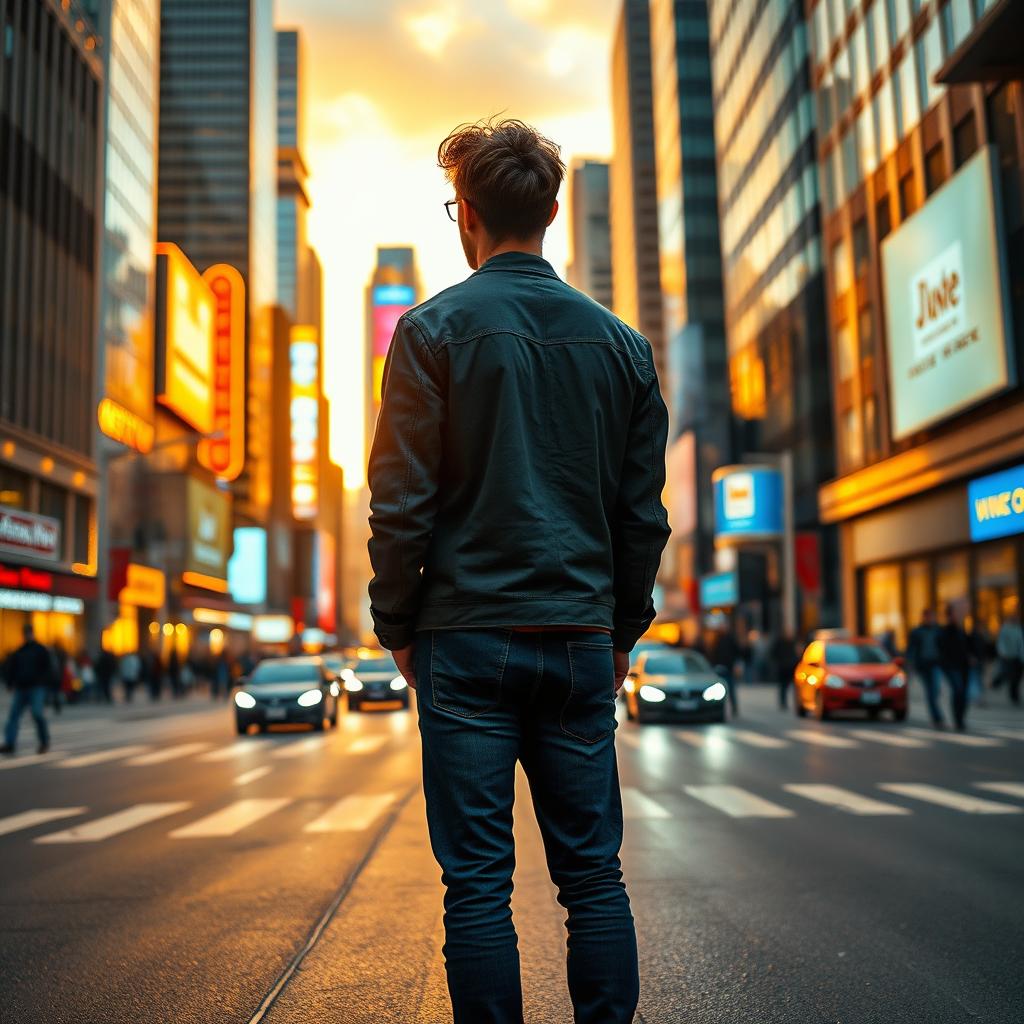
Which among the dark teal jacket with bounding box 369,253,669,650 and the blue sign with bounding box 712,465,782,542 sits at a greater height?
the blue sign with bounding box 712,465,782,542

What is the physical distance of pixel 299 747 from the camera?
19344 mm

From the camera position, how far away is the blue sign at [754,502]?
186ft

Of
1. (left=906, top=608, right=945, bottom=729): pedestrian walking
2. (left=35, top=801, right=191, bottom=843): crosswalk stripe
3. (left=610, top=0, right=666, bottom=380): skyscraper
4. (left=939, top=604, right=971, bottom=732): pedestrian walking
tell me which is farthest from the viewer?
(left=610, top=0, right=666, bottom=380): skyscraper

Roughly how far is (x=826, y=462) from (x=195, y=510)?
4020 cm

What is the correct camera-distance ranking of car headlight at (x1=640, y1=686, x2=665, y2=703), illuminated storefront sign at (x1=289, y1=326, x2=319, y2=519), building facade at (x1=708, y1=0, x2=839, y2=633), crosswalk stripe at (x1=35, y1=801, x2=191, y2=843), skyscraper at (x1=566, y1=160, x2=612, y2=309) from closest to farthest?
crosswalk stripe at (x1=35, y1=801, x2=191, y2=843) < car headlight at (x1=640, y1=686, x2=665, y2=703) < building facade at (x1=708, y1=0, x2=839, y2=633) < illuminated storefront sign at (x1=289, y1=326, x2=319, y2=519) < skyscraper at (x1=566, y1=160, x2=612, y2=309)

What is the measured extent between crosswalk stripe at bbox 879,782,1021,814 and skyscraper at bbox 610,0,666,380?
95.5 m

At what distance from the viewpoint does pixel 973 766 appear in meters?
13.7

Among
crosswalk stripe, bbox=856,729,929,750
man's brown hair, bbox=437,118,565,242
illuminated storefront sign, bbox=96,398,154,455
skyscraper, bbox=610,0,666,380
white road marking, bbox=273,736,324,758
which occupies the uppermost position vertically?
skyscraper, bbox=610,0,666,380

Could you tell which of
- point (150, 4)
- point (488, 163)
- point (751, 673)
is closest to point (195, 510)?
point (150, 4)

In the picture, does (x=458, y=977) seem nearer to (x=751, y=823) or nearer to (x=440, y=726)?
(x=440, y=726)

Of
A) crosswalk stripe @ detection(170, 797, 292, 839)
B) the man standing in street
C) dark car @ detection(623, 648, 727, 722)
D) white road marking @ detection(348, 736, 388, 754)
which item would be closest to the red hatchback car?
dark car @ detection(623, 648, 727, 722)

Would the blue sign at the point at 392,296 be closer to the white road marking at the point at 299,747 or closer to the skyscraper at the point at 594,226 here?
the skyscraper at the point at 594,226

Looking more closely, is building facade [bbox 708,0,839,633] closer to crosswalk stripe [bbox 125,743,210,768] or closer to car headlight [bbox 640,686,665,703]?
car headlight [bbox 640,686,665,703]

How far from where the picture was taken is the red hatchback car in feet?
74.0
